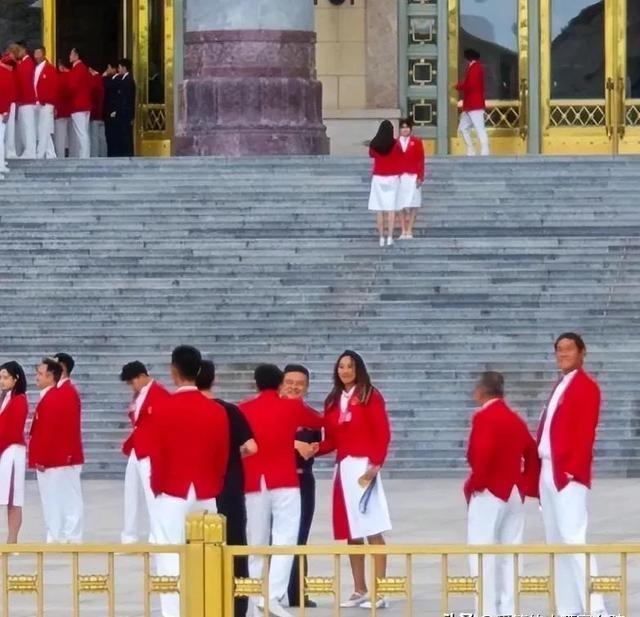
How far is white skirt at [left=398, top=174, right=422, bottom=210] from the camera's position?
24.9 metres

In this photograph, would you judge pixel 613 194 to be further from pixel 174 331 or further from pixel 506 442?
pixel 506 442

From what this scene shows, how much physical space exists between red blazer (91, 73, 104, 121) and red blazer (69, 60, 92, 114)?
28 cm

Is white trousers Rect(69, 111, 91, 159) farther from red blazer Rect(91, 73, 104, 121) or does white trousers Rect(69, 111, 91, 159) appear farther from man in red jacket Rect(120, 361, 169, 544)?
man in red jacket Rect(120, 361, 169, 544)

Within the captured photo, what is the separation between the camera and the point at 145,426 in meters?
12.7

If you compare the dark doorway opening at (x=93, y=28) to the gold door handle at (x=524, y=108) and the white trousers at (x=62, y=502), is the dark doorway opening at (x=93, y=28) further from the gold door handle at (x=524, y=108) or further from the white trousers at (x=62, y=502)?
the white trousers at (x=62, y=502)

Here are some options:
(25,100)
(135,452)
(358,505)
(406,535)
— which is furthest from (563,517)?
(25,100)

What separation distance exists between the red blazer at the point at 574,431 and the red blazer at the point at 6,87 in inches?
627

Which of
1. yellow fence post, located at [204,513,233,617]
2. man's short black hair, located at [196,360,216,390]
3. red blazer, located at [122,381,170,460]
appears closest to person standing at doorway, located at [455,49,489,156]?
red blazer, located at [122,381,170,460]

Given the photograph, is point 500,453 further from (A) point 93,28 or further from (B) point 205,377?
(A) point 93,28

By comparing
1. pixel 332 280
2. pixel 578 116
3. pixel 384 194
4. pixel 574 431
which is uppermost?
pixel 578 116

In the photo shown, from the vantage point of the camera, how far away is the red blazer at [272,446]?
43.1 ft

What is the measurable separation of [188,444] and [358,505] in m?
1.90

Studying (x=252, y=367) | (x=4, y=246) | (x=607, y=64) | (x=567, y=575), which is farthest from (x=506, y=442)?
(x=607, y=64)

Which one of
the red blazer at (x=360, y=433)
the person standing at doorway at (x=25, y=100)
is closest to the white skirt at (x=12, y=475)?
the red blazer at (x=360, y=433)
